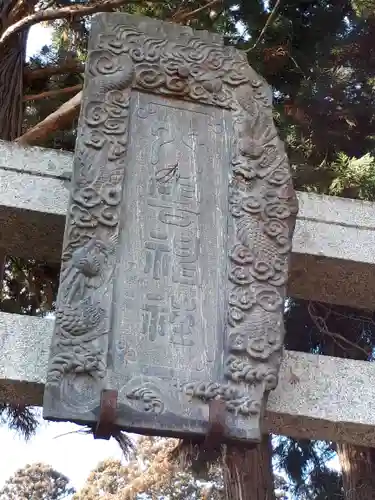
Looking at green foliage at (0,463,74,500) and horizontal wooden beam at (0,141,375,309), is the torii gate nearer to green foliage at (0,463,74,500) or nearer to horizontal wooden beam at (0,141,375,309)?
horizontal wooden beam at (0,141,375,309)

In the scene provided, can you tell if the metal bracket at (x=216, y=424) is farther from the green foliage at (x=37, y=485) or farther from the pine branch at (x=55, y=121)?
the green foliage at (x=37, y=485)

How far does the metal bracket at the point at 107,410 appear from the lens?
248cm

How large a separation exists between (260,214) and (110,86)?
2.52ft

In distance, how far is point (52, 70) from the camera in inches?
203

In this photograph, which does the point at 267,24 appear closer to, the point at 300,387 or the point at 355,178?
the point at 355,178

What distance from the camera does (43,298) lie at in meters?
4.84

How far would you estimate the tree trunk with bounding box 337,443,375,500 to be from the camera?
5.00 m

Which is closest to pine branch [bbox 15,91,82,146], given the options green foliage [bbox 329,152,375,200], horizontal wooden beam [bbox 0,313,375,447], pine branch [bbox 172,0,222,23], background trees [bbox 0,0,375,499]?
background trees [bbox 0,0,375,499]

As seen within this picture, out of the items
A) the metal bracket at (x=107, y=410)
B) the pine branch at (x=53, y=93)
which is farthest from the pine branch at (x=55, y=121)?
the metal bracket at (x=107, y=410)

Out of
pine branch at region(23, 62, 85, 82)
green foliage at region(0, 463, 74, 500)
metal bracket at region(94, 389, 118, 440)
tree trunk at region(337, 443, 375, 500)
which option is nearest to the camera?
metal bracket at region(94, 389, 118, 440)

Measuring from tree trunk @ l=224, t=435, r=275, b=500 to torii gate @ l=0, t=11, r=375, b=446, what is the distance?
5.41ft

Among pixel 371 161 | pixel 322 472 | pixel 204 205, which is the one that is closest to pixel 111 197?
pixel 204 205

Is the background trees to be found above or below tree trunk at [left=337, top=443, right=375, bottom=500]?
above

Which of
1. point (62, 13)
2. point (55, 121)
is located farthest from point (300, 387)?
point (62, 13)
